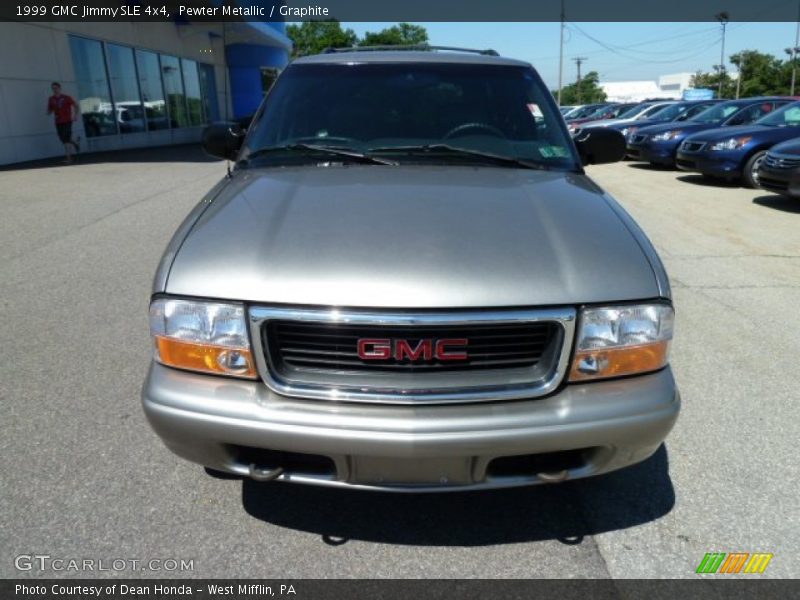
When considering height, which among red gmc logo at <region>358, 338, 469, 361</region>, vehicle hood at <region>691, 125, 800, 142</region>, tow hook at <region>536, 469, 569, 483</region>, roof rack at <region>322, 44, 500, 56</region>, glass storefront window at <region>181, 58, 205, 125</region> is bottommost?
tow hook at <region>536, 469, 569, 483</region>

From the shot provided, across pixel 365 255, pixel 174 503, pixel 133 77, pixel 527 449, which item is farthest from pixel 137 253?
pixel 133 77

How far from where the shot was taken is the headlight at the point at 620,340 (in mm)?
2039

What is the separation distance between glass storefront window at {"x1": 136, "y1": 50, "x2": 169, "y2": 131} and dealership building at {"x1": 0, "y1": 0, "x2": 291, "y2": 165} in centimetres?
3

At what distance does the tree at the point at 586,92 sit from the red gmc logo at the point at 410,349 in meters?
100

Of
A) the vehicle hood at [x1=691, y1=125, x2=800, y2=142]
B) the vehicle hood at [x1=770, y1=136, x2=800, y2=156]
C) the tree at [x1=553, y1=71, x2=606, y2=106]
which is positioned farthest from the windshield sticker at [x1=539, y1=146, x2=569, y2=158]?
the tree at [x1=553, y1=71, x2=606, y2=106]

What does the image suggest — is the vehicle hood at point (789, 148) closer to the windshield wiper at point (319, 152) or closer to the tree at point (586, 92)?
the windshield wiper at point (319, 152)

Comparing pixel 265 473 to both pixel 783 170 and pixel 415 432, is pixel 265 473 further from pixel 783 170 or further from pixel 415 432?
pixel 783 170

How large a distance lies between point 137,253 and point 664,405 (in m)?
5.68

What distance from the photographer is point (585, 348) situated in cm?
204

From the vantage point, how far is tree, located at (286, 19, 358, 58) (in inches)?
2549

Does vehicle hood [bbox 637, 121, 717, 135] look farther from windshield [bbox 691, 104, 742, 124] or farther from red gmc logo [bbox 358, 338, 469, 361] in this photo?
red gmc logo [bbox 358, 338, 469, 361]

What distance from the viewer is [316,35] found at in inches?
2810

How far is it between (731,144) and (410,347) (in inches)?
431

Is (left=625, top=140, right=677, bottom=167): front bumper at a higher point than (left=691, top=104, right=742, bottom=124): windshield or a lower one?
lower
